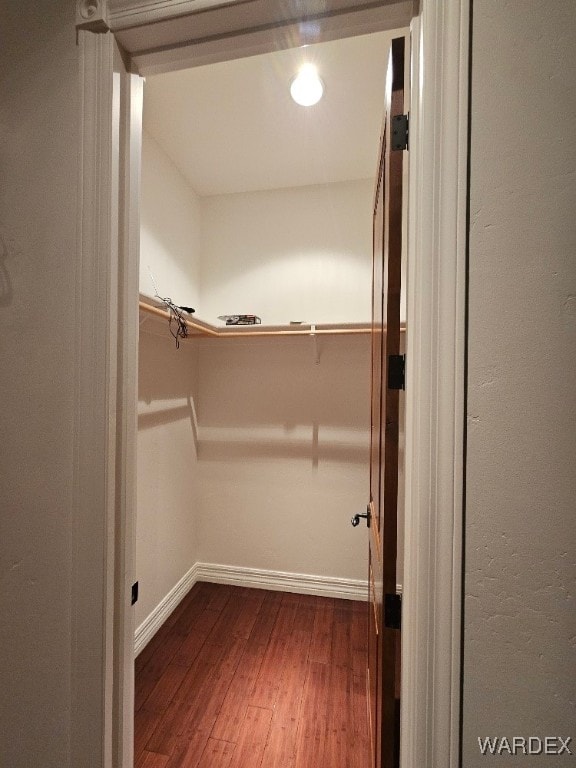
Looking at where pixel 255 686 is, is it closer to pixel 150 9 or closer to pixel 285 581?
pixel 285 581

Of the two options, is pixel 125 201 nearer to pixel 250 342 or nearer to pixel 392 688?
pixel 392 688

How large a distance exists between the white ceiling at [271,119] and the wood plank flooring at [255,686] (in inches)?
104

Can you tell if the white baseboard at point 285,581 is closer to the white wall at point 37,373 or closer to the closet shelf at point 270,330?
the closet shelf at point 270,330

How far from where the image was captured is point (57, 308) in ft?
2.59

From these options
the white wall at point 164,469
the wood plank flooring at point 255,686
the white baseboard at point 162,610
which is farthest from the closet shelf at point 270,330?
the wood plank flooring at point 255,686

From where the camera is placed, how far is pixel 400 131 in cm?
78

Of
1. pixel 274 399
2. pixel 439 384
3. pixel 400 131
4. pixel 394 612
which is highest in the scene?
pixel 400 131

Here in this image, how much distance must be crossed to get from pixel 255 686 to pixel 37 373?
1.80 meters

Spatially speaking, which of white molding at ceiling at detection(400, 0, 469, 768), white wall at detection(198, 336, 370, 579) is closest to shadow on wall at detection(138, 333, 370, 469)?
white wall at detection(198, 336, 370, 579)

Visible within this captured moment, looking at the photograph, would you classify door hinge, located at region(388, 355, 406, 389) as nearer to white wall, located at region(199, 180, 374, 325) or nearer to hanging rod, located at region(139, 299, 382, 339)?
hanging rod, located at region(139, 299, 382, 339)

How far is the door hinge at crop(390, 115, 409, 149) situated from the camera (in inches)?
30.5

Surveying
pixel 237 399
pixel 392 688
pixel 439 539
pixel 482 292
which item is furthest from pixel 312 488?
pixel 482 292

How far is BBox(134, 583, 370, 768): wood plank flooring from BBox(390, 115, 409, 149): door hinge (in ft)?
6.93

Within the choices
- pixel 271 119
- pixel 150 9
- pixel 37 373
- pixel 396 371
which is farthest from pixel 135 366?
pixel 271 119
